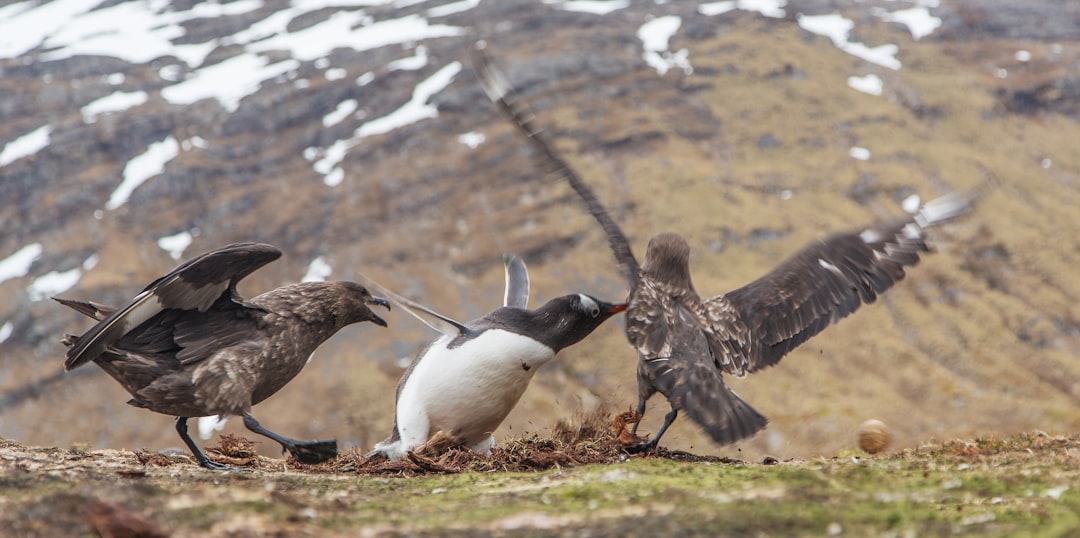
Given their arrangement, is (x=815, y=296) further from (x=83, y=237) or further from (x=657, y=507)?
(x=83, y=237)

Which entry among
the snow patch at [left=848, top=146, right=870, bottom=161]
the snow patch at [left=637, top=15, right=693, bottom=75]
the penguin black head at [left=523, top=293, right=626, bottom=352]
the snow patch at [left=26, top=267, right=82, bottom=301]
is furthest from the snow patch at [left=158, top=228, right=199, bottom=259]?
the penguin black head at [left=523, top=293, right=626, bottom=352]

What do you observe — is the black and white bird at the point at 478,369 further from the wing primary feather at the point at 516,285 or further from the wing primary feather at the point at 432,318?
the wing primary feather at the point at 516,285

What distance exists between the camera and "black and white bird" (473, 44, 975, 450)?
642cm

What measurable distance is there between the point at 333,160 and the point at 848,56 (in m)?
63.5

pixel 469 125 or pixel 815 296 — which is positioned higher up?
pixel 815 296

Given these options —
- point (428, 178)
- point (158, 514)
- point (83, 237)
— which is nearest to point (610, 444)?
point (158, 514)

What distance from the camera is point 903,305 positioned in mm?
77125

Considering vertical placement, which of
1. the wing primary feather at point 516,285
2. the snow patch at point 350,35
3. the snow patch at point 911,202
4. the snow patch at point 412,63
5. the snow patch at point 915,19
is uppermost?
the wing primary feather at point 516,285

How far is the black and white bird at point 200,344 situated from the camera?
263 inches

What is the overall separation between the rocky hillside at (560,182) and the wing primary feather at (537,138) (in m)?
51.1

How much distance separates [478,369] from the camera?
685 cm

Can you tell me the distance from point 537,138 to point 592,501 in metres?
3.37

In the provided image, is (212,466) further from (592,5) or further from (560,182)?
(592,5)

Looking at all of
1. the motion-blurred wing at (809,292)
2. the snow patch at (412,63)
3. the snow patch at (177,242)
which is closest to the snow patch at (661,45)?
the snow patch at (412,63)
